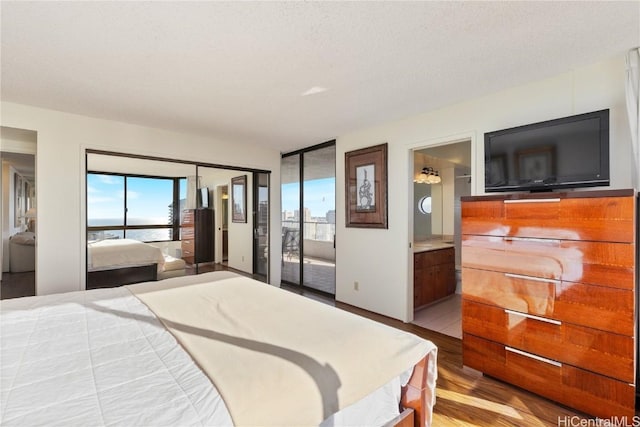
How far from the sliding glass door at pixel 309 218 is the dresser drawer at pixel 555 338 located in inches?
100

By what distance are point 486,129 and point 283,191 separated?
3.38 metres

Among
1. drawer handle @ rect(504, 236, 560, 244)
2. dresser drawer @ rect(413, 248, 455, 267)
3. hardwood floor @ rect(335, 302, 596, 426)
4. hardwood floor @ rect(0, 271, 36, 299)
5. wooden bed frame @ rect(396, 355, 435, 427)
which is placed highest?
drawer handle @ rect(504, 236, 560, 244)

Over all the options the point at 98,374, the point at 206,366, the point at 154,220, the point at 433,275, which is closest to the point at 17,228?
the point at 154,220

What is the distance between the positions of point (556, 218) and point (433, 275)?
7.59 feet

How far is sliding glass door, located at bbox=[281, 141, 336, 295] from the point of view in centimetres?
470

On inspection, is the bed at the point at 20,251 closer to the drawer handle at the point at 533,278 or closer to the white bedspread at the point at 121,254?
the white bedspread at the point at 121,254

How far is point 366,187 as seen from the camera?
158 inches

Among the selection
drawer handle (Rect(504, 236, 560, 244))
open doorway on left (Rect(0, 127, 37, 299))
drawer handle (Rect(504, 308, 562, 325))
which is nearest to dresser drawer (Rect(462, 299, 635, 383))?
drawer handle (Rect(504, 308, 562, 325))

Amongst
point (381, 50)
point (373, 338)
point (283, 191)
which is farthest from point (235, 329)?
point (283, 191)

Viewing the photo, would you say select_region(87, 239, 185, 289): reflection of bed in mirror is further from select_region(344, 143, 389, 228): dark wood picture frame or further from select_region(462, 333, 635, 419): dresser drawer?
select_region(462, 333, 635, 419): dresser drawer

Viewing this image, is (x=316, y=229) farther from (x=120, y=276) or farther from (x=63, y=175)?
(x=63, y=175)

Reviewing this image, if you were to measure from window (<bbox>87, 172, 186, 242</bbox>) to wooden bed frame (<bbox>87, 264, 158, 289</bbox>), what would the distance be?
0.40 m

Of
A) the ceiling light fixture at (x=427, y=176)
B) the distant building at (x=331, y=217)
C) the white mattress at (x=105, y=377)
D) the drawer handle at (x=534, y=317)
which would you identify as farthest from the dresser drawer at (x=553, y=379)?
the ceiling light fixture at (x=427, y=176)

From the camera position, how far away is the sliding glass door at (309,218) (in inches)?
185
